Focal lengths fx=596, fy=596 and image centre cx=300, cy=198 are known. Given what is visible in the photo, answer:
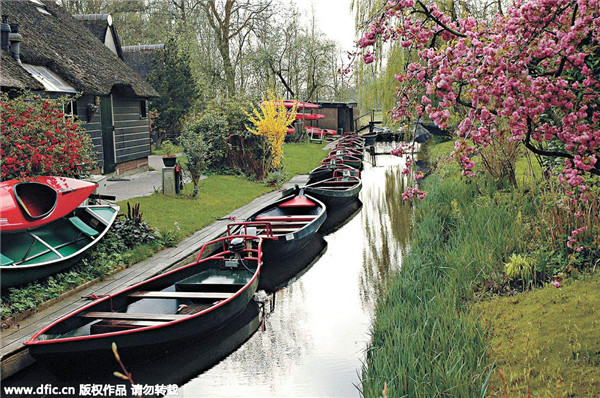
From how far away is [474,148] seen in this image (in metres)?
4.61

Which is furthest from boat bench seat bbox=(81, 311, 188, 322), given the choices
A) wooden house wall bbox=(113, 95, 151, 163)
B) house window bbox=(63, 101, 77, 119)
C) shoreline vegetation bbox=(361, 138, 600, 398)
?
wooden house wall bbox=(113, 95, 151, 163)

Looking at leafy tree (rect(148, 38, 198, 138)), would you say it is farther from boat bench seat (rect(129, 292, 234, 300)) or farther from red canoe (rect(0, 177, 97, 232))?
boat bench seat (rect(129, 292, 234, 300))

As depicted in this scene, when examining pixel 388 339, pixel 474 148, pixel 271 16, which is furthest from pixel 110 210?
pixel 271 16

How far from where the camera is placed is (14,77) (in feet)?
40.4

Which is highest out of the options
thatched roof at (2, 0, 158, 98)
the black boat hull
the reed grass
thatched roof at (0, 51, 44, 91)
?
thatched roof at (2, 0, 158, 98)

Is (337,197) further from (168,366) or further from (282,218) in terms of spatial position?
(168,366)

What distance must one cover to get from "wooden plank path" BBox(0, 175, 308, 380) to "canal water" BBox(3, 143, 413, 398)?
22cm

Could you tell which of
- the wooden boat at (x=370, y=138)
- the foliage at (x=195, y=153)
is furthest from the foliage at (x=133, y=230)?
the wooden boat at (x=370, y=138)

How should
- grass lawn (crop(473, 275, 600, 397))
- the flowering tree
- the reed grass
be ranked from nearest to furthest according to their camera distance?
the flowering tree, grass lawn (crop(473, 275, 600, 397)), the reed grass

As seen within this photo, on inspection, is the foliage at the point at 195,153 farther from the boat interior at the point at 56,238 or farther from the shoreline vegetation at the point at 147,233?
the boat interior at the point at 56,238

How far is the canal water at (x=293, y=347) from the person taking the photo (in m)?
6.55

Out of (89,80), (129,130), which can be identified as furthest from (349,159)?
(89,80)

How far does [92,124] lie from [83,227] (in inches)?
336

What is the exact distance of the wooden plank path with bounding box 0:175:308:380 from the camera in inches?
251
